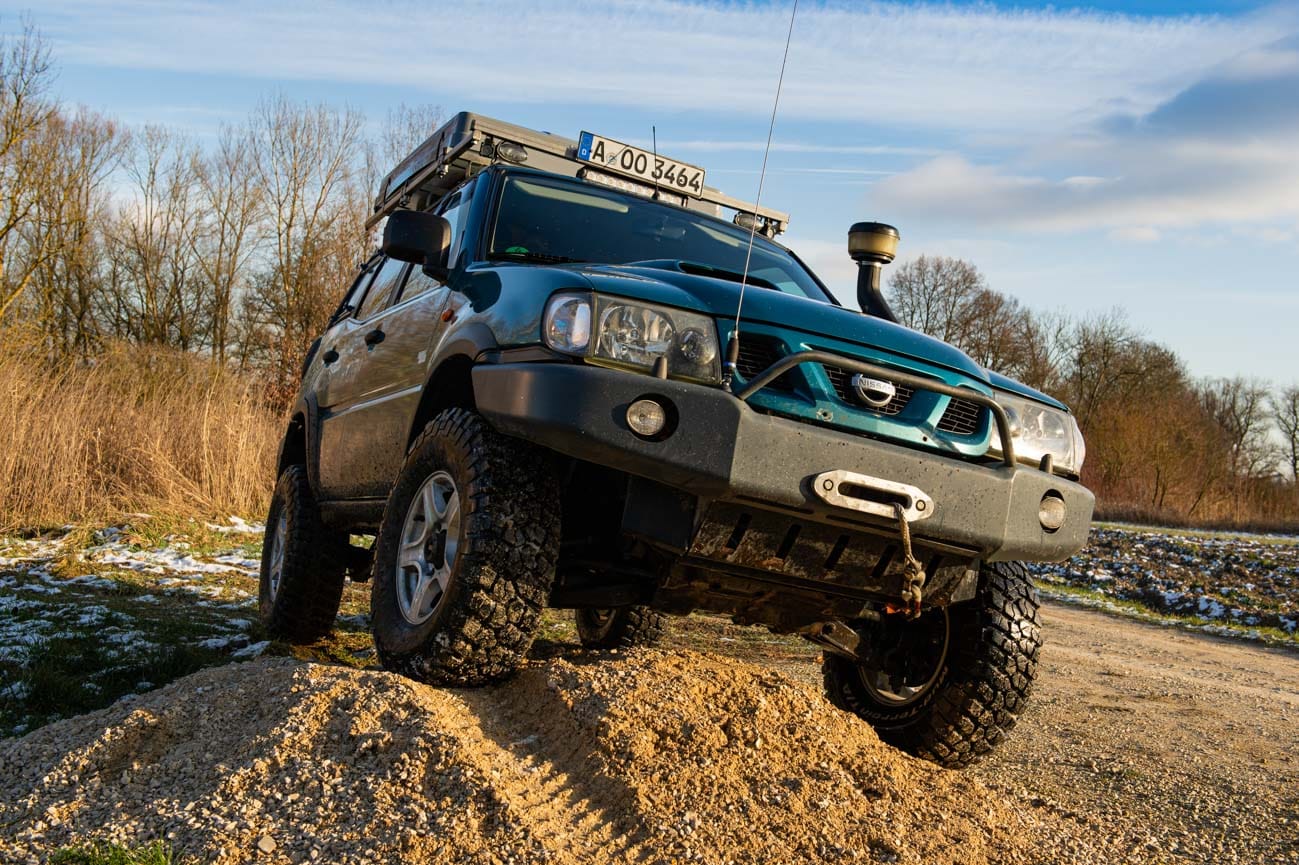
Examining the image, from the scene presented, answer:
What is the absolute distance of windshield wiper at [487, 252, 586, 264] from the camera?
4230 mm

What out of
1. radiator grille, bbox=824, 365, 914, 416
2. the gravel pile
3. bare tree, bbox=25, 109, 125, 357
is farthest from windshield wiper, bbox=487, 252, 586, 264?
bare tree, bbox=25, 109, 125, 357

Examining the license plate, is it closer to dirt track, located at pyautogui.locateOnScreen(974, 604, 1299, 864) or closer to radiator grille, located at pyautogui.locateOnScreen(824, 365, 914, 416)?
radiator grille, located at pyautogui.locateOnScreen(824, 365, 914, 416)

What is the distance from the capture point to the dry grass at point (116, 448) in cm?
1042

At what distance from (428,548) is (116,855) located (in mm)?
1328

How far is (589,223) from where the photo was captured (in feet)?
14.8

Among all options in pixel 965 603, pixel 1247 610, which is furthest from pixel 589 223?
pixel 1247 610

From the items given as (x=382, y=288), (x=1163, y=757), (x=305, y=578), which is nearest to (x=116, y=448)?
(x=382, y=288)

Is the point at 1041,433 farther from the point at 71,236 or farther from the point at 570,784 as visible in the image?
the point at 71,236

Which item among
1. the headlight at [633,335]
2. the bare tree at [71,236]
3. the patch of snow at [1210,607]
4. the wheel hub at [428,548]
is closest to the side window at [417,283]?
the wheel hub at [428,548]

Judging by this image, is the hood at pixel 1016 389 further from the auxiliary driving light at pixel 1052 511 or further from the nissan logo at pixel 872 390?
the nissan logo at pixel 872 390

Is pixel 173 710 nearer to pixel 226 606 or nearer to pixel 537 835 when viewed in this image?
pixel 537 835

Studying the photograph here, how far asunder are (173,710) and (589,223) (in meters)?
2.41

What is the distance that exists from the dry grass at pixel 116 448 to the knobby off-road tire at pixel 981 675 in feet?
29.5

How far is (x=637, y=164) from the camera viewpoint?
5602mm
